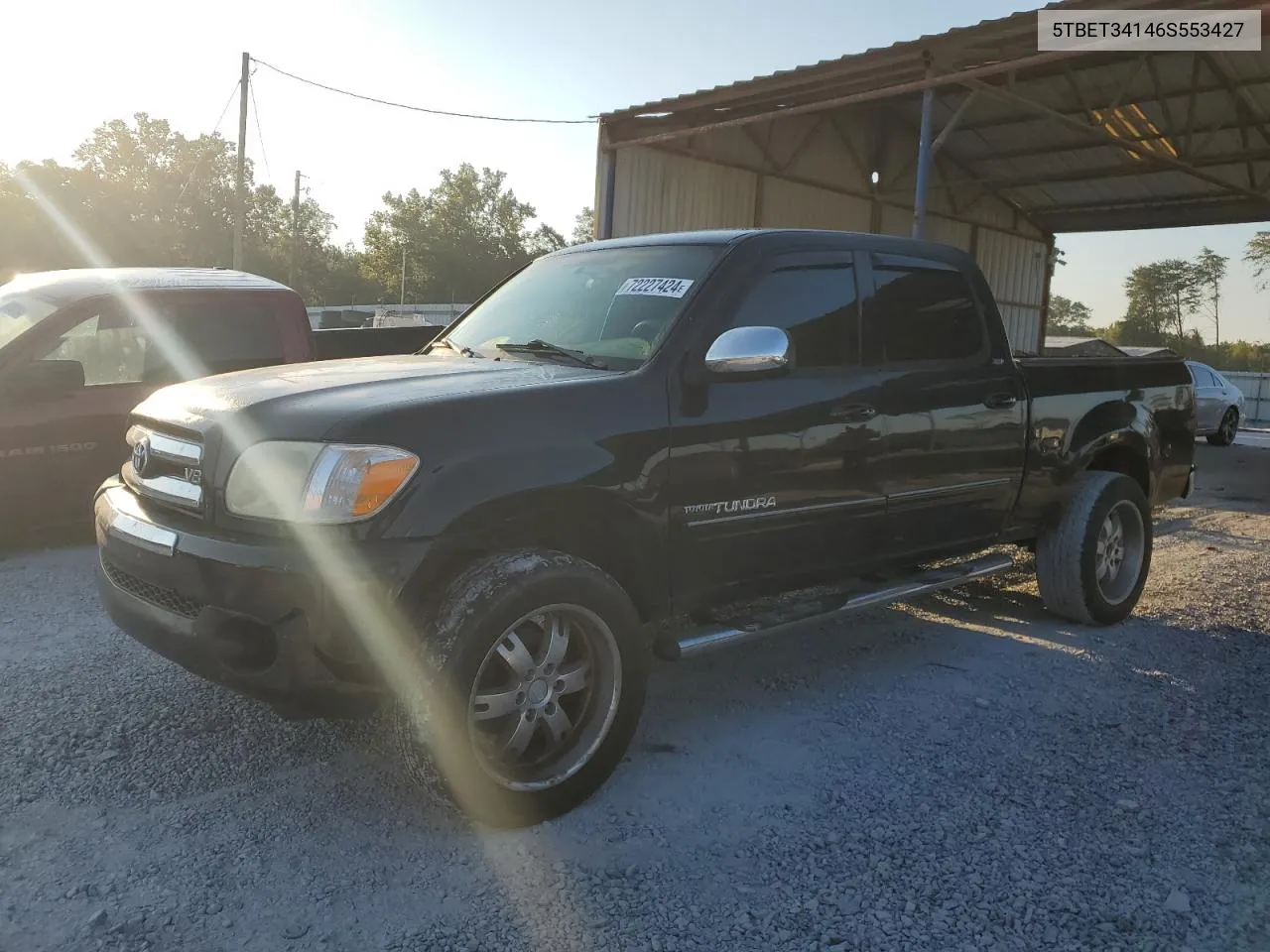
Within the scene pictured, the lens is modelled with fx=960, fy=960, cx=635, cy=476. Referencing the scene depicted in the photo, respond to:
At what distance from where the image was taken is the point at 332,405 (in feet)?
9.42

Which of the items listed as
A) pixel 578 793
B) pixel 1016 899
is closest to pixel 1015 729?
pixel 1016 899

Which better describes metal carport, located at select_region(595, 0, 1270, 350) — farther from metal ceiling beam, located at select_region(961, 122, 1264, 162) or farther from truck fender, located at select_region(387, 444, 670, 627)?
truck fender, located at select_region(387, 444, 670, 627)

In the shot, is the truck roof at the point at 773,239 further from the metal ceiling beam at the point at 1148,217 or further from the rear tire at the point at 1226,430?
the metal ceiling beam at the point at 1148,217

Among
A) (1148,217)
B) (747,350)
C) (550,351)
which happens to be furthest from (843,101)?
(1148,217)

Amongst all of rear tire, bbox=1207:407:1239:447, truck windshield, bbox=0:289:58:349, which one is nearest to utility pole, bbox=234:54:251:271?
truck windshield, bbox=0:289:58:349

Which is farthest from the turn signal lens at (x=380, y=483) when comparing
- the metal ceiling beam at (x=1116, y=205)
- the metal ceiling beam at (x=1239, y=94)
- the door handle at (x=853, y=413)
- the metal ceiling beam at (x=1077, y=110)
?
the metal ceiling beam at (x=1116, y=205)

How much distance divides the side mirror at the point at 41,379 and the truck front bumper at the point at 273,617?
3.47 m

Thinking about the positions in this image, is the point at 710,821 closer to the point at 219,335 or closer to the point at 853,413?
the point at 853,413

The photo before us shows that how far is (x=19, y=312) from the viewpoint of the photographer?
19.9 ft

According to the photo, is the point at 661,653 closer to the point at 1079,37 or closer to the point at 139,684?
the point at 139,684

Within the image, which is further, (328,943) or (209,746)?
(209,746)

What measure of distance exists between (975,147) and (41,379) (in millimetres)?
20000

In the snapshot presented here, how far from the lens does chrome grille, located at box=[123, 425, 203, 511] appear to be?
2967mm

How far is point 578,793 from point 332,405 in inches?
56.1
